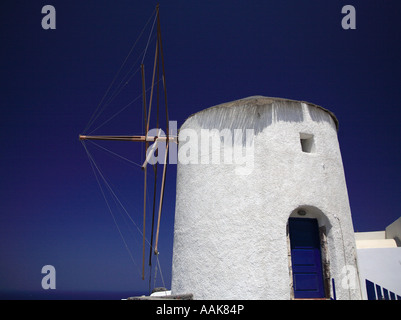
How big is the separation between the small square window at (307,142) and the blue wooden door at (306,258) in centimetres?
179

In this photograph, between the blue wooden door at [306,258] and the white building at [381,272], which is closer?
the blue wooden door at [306,258]

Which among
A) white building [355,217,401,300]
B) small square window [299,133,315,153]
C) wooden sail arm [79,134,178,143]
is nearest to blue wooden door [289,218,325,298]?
small square window [299,133,315,153]

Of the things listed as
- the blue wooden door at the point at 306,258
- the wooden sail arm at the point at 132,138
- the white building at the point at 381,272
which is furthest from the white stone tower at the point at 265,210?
the white building at the point at 381,272

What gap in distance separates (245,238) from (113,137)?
6.63m

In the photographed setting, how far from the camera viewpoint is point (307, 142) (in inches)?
334

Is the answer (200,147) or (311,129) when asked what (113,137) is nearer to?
(200,147)

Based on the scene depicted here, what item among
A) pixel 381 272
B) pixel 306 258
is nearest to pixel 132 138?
pixel 306 258

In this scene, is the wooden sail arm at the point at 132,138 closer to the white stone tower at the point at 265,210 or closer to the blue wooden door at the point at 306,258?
the white stone tower at the point at 265,210

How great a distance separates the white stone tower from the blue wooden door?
0.07ft

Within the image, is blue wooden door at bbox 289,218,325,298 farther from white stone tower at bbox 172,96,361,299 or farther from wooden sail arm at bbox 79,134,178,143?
wooden sail arm at bbox 79,134,178,143

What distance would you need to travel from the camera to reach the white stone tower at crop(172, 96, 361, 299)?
7.11m

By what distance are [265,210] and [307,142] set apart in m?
2.38

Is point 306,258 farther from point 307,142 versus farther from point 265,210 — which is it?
point 307,142

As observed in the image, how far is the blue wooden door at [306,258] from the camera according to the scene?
732 centimetres
